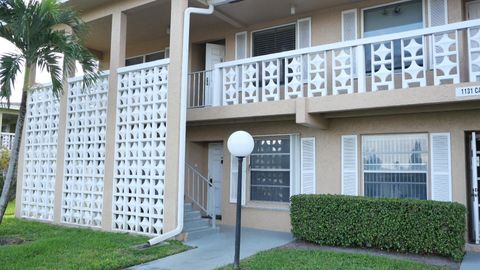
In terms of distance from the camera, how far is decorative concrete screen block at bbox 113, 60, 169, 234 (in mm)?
9391

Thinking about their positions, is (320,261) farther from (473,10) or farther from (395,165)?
(473,10)

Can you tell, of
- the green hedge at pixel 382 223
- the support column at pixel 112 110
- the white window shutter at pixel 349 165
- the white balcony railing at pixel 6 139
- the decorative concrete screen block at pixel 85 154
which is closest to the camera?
the green hedge at pixel 382 223

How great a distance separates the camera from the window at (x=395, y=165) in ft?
29.0

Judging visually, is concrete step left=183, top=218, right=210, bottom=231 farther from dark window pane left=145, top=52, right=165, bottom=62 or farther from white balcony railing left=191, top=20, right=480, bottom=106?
dark window pane left=145, top=52, right=165, bottom=62

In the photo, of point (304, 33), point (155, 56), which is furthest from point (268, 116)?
point (155, 56)

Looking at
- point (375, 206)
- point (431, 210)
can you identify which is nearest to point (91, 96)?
point (375, 206)

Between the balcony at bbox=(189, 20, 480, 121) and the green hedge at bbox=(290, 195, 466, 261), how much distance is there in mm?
1901

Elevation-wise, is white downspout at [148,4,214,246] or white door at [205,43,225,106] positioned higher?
white door at [205,43,225,106]

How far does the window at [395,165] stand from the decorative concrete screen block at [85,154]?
21.1ft

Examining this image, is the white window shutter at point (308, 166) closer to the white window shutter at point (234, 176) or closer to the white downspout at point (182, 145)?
the white window shutter at point (234, 176)

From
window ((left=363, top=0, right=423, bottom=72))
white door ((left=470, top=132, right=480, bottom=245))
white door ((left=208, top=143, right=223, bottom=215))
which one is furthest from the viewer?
white door ((left=208, top=143, right=223, bottom=215))

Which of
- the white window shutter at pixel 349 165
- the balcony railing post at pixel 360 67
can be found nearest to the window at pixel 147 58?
the white window shutter at pixel 349 165

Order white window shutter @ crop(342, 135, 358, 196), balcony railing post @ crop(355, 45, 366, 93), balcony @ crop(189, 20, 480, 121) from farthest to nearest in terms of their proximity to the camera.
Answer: white window shutter @ crop(342, 135, 358, 196)
balcony railing post @ crop(355, 45, 366, 93)
balcony @ crop(189, 20, 480, 121)

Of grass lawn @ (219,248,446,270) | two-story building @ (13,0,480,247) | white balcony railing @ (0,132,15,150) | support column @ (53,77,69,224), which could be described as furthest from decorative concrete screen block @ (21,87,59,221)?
white balcony railing @ (0,132,15,150)
